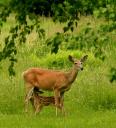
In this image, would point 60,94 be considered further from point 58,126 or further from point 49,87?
point 58,126

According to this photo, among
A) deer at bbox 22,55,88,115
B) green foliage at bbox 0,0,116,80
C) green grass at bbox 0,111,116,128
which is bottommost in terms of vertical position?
green grass at bbox 0,111,116,128

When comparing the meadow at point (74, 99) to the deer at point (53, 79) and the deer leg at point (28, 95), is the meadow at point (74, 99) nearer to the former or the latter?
the deer leg at point (28, 95)

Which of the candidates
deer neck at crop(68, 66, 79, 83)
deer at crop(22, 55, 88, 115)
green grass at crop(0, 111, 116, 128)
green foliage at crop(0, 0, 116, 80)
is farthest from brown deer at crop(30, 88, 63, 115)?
green foliage at crop(0, 0, 116, 80)

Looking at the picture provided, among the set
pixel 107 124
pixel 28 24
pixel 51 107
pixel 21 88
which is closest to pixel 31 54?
pixel 21 88

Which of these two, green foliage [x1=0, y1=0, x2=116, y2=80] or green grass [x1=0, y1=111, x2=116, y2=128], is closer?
green foliage [x1=0, y1=0, x2=116, y2=80]

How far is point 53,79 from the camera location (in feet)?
49.0

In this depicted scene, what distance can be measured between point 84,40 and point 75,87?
766cm

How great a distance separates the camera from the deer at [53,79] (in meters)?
14.7

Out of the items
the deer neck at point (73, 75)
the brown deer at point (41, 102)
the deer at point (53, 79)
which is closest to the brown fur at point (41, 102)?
the brown deer at point (41, 102)

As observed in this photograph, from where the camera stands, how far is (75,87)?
670 inches

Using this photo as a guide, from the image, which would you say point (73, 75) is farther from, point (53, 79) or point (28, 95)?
point (28, 95)

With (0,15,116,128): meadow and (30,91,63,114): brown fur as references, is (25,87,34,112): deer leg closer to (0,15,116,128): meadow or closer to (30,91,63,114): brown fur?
(0,15,116,128): meadow

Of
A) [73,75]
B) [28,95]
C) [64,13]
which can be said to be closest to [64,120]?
[73,75]

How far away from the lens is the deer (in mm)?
14672
